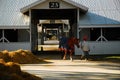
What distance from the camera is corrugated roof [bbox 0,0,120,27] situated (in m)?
34.3

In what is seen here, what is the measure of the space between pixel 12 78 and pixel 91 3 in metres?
25.9

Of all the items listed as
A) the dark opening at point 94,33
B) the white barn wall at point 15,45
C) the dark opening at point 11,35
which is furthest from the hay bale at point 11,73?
the dark opening at point 11,35

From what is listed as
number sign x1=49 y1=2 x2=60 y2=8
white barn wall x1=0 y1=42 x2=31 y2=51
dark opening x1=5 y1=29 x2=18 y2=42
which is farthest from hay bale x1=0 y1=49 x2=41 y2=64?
dark opening x1=5 y1=29 x2=18 y2=42

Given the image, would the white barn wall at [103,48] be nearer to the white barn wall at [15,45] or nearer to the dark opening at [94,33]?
the dark opening at [94,33]

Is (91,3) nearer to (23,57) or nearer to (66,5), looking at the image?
(66,5)

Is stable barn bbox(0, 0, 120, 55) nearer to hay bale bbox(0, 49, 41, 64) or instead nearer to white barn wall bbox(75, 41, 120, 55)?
white barn wall bbox(75, 41, 120, 55)

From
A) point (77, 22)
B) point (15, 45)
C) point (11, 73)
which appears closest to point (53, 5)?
point (77, 22)

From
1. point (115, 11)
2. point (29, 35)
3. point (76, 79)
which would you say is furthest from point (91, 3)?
point (76, 79)

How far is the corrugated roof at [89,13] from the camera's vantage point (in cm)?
3434

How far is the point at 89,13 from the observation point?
3578 cm

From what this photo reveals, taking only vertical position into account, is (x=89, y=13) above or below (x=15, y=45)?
above

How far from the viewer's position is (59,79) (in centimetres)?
1584

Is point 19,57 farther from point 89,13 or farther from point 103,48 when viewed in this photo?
point 89,13

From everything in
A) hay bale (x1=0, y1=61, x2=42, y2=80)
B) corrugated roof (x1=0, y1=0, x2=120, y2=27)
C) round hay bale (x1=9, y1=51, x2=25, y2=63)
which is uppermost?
corrugated roof (x1=0, y1=0, x2=120, y2=27)
